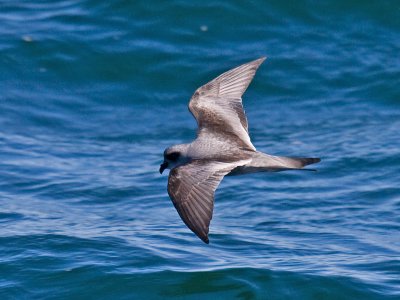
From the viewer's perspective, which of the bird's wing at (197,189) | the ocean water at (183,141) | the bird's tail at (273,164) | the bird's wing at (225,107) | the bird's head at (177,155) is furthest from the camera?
the bird's wing at (225,107)

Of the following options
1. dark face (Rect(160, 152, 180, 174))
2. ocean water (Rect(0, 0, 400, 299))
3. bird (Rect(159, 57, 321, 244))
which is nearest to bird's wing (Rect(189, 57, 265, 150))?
bird (Rect(159, 57, 321, 244))

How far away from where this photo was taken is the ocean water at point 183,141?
9242 mm

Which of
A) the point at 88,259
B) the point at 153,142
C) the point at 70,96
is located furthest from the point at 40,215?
the point at 70,96

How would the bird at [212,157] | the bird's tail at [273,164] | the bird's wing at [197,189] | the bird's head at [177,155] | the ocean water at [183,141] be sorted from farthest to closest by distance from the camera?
the ocean water at [183,141], the bird's head at [177,155], the bird's tail at [273,164], the bird at [212,157], the bird's wing at [197,189]

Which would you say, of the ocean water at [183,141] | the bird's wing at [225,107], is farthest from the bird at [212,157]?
the ocean water at [183,141]

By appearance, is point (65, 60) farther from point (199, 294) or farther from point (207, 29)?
point (199, 294)

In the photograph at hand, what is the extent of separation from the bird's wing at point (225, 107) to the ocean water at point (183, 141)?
3.94ft

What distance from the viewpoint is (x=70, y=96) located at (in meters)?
14.2

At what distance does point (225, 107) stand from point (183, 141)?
2.85 m

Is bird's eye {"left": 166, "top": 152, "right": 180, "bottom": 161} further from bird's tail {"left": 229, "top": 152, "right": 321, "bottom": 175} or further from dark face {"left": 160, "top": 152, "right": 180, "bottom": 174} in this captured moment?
bird's tail {"left": 229, "top": 152, "right": 321, "bottom": 175}

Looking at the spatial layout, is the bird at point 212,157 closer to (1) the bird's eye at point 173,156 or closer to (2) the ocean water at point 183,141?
(1) the bird's eye at point 173,156

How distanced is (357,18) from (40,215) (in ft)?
21.6

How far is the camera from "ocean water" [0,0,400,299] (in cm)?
924

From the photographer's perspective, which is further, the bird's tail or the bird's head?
the bird's head
